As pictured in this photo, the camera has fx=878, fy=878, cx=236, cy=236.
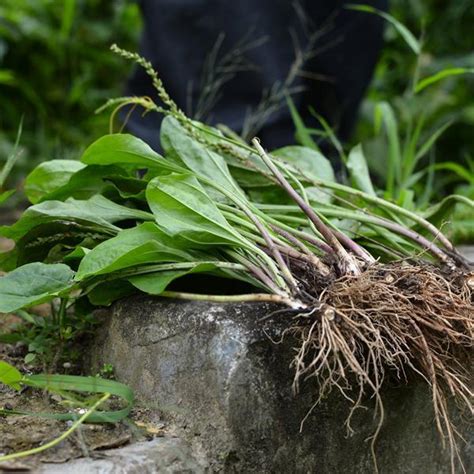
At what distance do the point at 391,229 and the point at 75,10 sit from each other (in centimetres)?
263

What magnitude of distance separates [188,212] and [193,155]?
258mm

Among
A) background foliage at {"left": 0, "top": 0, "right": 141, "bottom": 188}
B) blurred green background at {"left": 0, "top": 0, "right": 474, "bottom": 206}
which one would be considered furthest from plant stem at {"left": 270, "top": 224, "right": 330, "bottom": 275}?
background foliage at {"left": 0, "top": 0, "right": 141, "bottom": 188}

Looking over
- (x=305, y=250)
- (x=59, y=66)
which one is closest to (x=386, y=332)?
(x=305, y=250)

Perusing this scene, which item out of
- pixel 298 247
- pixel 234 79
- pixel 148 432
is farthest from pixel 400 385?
pixel 234 79

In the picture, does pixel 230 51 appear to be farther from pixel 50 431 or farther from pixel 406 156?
pixel 50 431

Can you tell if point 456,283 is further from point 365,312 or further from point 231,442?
point 231,442

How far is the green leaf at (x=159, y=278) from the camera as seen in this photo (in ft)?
4.50

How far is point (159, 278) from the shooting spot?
55.0 inches

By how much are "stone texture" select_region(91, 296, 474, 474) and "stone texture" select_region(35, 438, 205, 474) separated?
0.03 metres

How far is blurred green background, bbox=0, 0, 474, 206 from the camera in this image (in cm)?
355

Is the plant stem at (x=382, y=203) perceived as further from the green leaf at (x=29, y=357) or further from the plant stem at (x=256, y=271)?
the green leaf at (x=29, y=357)

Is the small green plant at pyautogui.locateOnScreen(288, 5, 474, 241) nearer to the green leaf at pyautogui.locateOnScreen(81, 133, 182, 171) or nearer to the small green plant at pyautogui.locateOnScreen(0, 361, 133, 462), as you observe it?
the green leaf at pyautogui.locateOnScreen(81, 133, 182, 171)

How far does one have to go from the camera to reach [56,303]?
181cm

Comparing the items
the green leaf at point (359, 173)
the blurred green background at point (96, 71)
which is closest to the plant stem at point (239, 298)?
the green leaf at point (359, 173)
